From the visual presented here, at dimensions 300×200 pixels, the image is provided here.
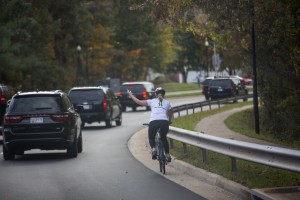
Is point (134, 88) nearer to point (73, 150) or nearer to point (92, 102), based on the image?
point (92, 102)

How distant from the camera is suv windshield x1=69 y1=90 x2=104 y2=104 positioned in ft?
113

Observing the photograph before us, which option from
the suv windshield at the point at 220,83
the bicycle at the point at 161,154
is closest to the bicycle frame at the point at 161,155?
the bicycle at the point at 161,154


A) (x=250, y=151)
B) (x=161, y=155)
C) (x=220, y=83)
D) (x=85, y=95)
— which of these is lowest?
(x=220, y=83)

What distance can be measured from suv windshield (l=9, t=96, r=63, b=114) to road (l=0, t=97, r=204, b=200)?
1.30 metres

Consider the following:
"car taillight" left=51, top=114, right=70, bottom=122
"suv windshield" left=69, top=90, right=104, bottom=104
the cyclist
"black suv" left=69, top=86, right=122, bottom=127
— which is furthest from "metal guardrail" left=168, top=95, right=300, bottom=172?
"suv windshield" left=69, top=90, right=104, bottom=104

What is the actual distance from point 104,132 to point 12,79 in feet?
84.9

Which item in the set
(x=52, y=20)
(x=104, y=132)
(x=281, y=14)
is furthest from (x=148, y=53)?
(x=281, y=14)

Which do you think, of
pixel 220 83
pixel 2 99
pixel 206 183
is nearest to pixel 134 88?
pixel 220 83

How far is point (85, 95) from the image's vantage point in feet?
113

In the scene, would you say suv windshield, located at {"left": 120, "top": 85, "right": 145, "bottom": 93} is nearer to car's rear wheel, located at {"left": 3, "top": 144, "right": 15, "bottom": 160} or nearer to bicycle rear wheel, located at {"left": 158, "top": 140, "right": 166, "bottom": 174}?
car's rear wheel, located at {"left": 3, "top": 144, "right": 15, "bottom": 160}

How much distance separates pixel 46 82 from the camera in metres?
64.1

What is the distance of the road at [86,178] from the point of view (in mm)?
13508

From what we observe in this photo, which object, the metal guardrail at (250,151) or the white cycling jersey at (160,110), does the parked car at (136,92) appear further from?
the white cycling jersey at (160,110)

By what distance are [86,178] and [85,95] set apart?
18.5 metres
